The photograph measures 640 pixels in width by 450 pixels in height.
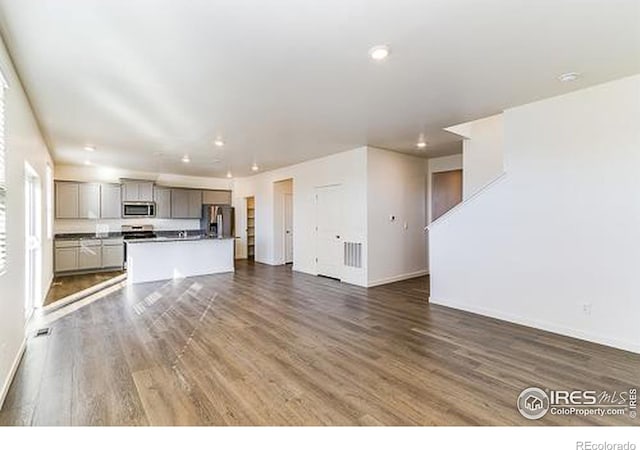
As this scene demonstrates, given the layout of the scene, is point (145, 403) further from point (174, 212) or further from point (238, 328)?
point (174, 212)

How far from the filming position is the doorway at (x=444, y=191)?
7.39m

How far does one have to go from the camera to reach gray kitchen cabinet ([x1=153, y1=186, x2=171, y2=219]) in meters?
8.88

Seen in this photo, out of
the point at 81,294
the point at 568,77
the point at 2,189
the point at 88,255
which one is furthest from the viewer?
the point at 88,255

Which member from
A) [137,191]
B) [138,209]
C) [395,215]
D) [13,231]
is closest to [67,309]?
[13,231]

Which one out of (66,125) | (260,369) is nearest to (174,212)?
(66,125)

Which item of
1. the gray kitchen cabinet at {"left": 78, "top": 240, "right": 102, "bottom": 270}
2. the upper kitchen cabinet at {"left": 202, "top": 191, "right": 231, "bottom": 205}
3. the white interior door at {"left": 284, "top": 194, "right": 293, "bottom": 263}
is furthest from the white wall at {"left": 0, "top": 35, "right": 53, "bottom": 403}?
the upper kitchen cabinet at {"left": 202, "top": 191, "right": 231, "bottom": 205}

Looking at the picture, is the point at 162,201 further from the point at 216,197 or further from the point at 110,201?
the point at 216,197

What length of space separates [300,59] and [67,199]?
25.0 ft

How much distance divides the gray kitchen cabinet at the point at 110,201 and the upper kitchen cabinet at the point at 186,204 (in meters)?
1.33

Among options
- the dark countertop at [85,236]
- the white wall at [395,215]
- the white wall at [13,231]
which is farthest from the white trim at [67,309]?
the white wall at [395,215]

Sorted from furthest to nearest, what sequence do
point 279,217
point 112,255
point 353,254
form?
point 279,217 < point 112,255 < point 353,254

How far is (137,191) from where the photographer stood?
852 cm

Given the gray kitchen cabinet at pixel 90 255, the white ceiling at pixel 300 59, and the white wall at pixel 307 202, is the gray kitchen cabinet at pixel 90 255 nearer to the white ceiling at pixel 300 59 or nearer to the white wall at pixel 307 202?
the white ceiling at pixel 300 59
